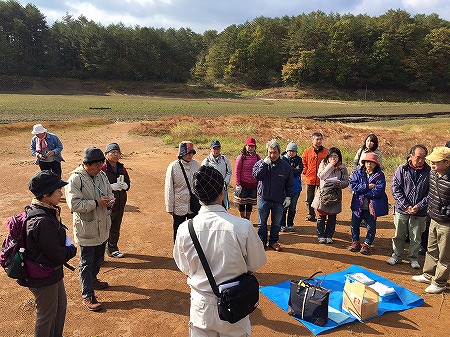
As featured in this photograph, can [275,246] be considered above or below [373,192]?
below

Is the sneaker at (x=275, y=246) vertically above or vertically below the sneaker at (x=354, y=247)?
below

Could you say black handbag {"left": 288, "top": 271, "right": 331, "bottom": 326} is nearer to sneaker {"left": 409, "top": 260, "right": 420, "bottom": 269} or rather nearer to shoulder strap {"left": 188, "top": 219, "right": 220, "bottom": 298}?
shoulder strap {"left": 188, "top": 219, "right": 220, "bottom": 298}

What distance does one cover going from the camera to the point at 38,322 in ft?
12.0

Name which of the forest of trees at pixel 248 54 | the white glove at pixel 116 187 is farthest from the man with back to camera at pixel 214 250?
the forest of trees at pixel 248 54

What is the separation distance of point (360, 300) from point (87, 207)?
11.9 feet

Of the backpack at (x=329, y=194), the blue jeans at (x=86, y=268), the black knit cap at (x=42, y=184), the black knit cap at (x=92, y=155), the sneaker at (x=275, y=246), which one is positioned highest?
the black knit cap at (x=92, y=155)

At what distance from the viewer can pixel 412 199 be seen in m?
5.94

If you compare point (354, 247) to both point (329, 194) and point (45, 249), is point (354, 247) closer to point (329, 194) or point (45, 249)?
point (329, 194)

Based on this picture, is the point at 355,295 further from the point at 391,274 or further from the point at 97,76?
the point at 97,76

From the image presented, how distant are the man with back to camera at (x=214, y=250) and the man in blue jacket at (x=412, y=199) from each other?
416 cm

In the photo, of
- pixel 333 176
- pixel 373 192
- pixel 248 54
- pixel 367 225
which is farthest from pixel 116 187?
pixel 248 54

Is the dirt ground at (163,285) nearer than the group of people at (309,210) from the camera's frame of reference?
No

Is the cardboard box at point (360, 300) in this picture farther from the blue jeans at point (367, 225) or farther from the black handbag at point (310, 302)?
the blue jeans at point (367, 225)

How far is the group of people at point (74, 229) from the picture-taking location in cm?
346
